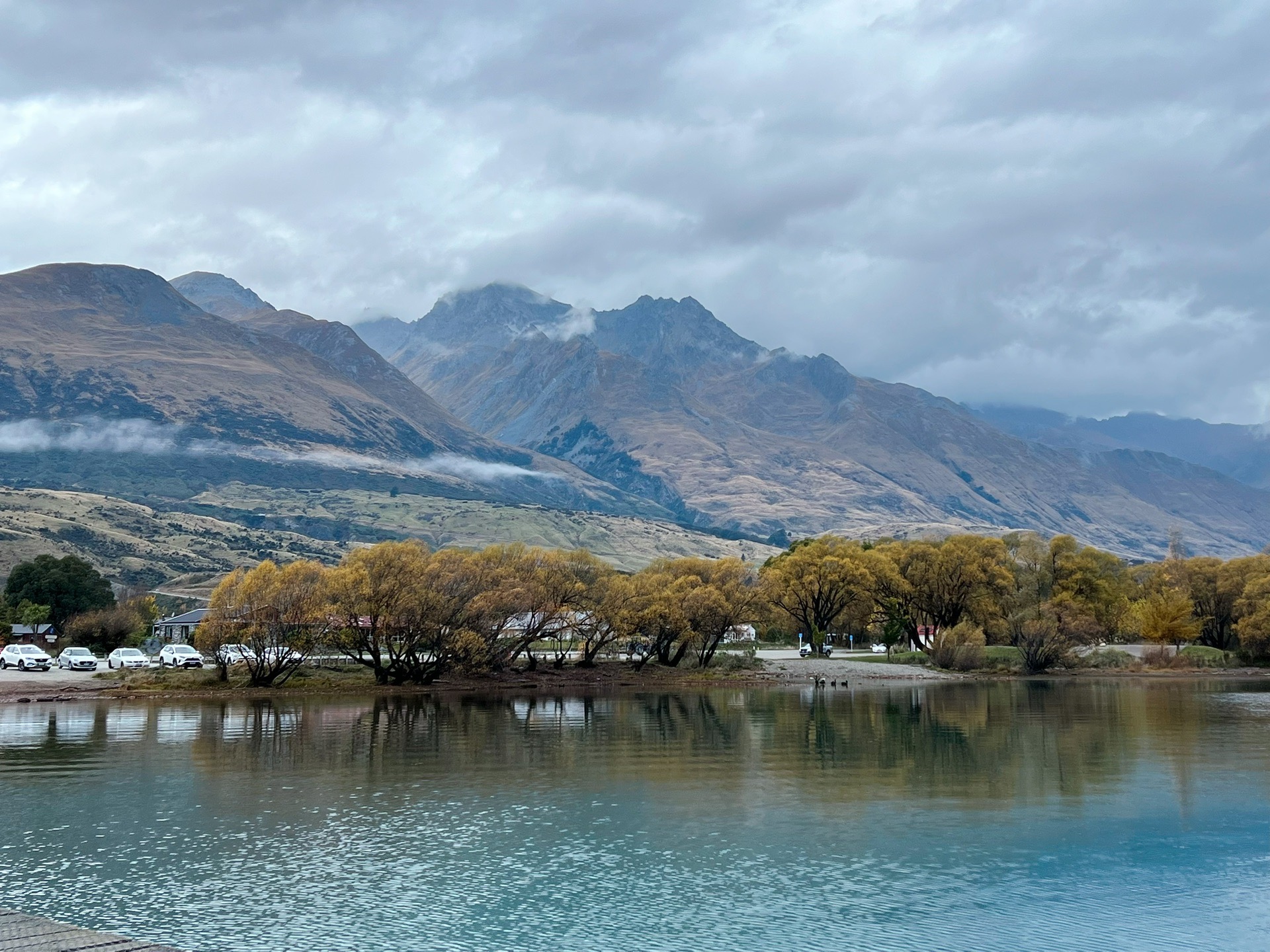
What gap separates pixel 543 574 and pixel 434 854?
65385 mm

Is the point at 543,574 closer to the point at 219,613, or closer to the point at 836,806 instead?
the point at 219,613

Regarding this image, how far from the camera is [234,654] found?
316 feet

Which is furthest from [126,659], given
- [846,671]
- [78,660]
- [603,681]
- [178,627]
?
[846,671]

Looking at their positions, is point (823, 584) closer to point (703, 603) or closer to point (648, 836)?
point (703, 603)

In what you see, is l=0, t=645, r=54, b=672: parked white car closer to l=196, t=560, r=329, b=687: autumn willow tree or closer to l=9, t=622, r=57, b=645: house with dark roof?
l=9, t=622, r=57, b=645: house with dark roof

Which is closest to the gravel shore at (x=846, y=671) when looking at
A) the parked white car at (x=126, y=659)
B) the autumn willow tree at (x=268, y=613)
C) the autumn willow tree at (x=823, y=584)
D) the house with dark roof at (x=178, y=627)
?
the autumn willow tree at (x=823, y=584)

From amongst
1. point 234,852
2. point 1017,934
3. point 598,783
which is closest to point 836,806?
point 598,783

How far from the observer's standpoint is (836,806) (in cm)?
3741

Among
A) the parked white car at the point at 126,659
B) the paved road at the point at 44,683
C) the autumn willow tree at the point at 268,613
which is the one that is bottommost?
the paved road at the point at 44,683

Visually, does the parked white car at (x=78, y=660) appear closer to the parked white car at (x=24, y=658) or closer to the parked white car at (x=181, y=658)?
the parked white car at (x=24, y=658)

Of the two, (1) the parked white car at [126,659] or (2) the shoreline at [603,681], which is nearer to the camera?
(2) the shoreline at [603,681]

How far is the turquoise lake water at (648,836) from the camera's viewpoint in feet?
80.0

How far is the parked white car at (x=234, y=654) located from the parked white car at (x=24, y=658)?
1785 cm

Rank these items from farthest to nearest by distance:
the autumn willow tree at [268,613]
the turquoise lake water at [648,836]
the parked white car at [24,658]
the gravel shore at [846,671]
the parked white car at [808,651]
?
the parked white car at [808,651] → the gravel shore at [846,671] → the parked white car at [24,658] → the autumn willow tree at [268,613] → the turquoise lake water at [648,836]
